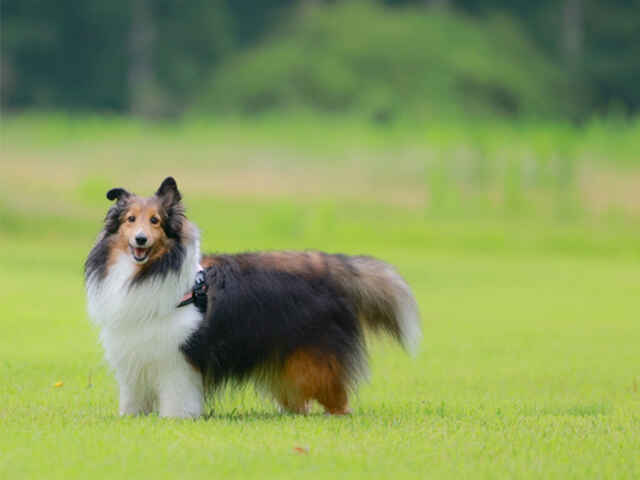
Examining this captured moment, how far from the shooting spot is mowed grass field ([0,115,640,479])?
238 inches

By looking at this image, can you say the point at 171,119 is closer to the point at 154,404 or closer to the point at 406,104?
the point at 406,104

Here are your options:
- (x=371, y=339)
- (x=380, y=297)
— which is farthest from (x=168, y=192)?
(x=371, y=339)

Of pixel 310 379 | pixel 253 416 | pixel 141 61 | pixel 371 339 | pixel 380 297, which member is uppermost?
pixel 141 61

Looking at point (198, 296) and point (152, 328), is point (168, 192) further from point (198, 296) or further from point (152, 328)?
point (152, 328)

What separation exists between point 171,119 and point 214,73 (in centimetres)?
273

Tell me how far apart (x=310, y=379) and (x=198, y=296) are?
31.8 inches

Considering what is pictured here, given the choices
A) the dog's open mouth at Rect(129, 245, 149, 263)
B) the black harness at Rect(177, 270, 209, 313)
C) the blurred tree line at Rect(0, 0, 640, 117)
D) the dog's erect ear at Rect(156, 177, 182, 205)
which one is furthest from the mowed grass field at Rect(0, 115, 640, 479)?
the blurred tree line at Rect(0, 0, 640, 117)

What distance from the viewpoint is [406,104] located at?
36.2 m

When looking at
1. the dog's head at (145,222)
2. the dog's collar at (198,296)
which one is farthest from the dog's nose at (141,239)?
the dog's collar at (198,296)

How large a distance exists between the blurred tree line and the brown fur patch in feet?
101

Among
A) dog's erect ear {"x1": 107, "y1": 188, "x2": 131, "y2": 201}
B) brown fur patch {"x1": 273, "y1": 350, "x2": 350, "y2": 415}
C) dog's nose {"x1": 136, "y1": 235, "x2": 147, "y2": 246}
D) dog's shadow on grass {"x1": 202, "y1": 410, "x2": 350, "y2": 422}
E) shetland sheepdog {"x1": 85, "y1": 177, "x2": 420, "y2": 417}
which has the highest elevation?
dog's erect ear {"x1": 107, "y1": 188, "x2": 131, "y2": 201}

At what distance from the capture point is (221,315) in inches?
276

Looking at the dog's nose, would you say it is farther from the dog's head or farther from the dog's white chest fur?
the dog's white chest fur

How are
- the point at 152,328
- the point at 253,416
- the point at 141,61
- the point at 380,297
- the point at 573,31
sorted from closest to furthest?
the point at 152,328, the point at 253,416, the point at 380,297, the point at 141,61, the point at 573,31
